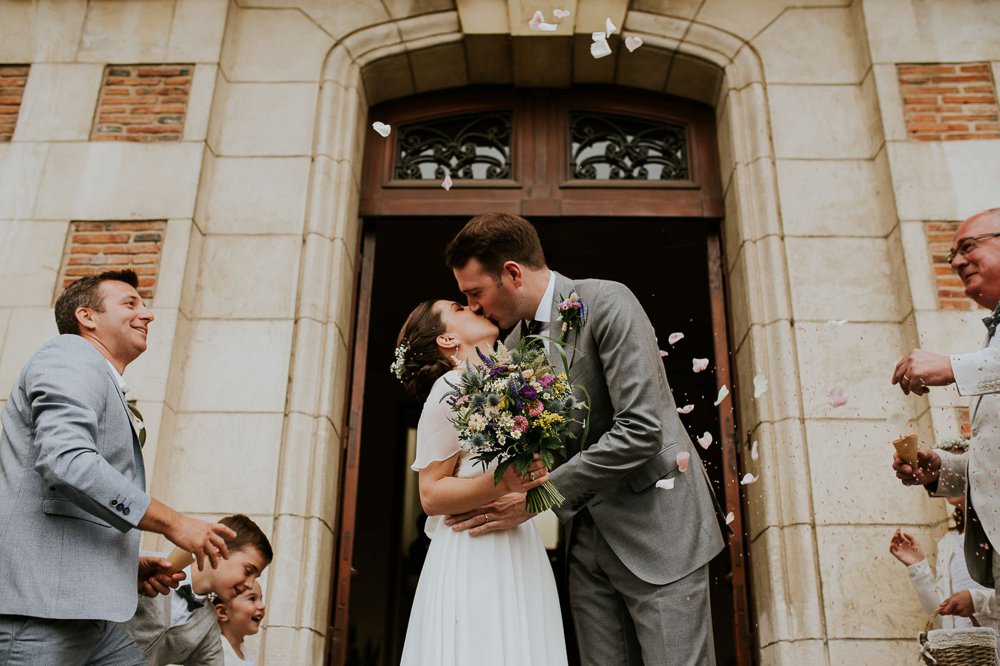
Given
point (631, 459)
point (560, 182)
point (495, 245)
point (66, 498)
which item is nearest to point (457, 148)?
point (560, 182)

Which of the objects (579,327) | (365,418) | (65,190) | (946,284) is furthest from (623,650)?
(365,418)

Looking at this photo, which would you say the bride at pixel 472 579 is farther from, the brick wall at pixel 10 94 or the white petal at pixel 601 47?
the brick wall at pixel 10 94

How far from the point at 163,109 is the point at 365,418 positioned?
457 cm

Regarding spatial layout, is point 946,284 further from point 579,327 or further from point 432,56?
point 432,56

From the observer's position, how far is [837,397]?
5.34m

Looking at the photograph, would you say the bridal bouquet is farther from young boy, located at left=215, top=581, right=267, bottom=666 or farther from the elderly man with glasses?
young boy, located at left=215, top=581, right=267, bottom=666

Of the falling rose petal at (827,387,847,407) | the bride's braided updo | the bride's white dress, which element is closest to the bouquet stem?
the bride's white dress

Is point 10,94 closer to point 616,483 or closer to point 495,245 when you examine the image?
point 495,245

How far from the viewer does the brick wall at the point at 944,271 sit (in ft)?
17.8

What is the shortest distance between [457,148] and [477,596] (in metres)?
4.12

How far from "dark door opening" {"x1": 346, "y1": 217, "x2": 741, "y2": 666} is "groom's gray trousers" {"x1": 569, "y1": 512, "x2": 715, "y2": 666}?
425cm

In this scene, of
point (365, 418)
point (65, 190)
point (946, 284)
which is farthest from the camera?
point (365, 418)

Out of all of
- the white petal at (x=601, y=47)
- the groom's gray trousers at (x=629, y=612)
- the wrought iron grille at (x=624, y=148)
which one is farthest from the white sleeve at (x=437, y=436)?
the wrought iron grille at (x=624, y=148)

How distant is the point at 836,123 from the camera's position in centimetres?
618
